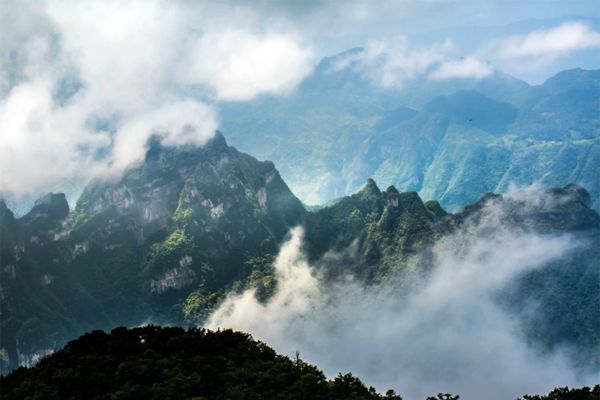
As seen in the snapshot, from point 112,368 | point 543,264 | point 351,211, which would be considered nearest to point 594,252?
point 543,264

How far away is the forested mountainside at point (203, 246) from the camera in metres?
128

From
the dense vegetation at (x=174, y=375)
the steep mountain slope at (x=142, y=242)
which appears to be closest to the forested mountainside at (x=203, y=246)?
Result: the steep mountain slope at (x=142, y=242)

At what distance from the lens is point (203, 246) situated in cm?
14938

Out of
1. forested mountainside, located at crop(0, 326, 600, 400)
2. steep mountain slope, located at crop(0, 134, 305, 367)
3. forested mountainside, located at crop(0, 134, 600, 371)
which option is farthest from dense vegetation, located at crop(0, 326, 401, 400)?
steep mountain slope, located at crop(0, 134, 305, 367)

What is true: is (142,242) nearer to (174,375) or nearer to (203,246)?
(203,246)

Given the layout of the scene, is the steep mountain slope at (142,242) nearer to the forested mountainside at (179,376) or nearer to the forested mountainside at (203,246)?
the forested mountainside at (203,246)

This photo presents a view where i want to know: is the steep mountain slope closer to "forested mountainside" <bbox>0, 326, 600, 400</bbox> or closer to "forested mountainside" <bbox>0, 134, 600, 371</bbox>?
"forested mountainside" <bbox>0, 134, 600, 371</bbox>

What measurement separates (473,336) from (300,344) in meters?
30.0

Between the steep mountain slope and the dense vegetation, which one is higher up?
the steep mountain slope

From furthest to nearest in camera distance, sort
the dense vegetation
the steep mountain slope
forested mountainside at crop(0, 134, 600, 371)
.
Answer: the steep mountain slope, forested mountainside at crop(0, 134, 600, 371), the dense vegetation

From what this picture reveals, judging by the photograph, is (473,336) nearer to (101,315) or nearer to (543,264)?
(543,264)

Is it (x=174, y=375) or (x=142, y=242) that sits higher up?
(x=142, y=242)

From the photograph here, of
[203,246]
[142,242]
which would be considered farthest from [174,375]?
[142,242]

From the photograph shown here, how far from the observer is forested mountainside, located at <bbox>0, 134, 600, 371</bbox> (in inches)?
5025
